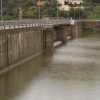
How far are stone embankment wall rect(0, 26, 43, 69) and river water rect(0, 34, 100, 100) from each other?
3.89ft

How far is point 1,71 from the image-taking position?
3791 centimetres

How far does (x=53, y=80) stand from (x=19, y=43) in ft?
39.5

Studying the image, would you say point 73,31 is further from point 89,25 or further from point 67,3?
point 67,3

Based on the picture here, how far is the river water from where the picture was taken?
98.4 ft

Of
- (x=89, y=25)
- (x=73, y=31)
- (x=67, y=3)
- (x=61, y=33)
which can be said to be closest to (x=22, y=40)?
(x=61, y=33)

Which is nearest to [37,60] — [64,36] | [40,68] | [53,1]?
[40,68]

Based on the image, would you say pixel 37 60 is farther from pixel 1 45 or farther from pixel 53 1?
pixel 53 1

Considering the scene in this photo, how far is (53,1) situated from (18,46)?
3707 inches

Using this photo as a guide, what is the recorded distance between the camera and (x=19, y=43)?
1838 inches

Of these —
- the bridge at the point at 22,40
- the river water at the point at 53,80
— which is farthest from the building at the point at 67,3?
the river water at the point at 53,80

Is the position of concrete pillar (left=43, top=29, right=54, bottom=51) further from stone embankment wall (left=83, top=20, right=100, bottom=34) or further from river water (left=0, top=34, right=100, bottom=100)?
stone embankment wall (left=83, top=20, right=100, bottom=34)

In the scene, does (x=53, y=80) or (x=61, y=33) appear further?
(x=61, y=33)

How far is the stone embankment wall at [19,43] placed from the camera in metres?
39.6

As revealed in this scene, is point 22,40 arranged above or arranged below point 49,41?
above
